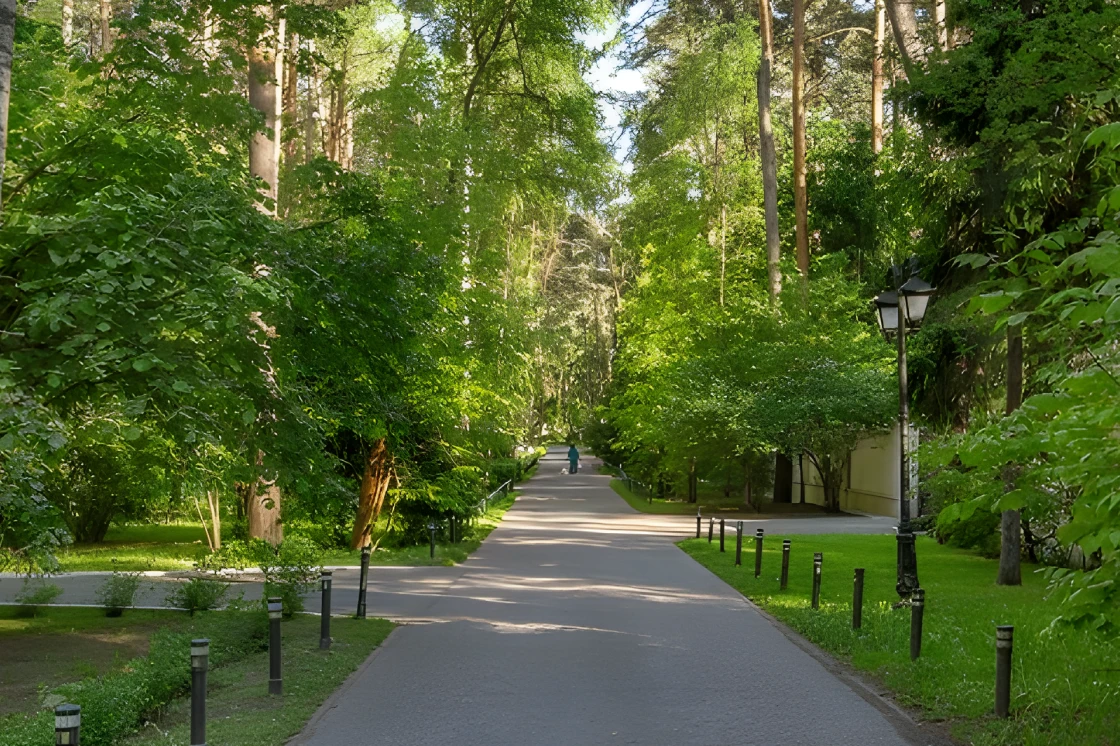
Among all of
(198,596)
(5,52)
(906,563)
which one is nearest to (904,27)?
(906,563)

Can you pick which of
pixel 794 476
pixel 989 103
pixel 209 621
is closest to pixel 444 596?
pixel 209 621

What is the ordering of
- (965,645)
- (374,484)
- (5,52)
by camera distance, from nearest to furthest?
(5,52)
(965,645)
(374,484)

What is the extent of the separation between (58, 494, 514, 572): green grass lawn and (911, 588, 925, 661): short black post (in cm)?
1233

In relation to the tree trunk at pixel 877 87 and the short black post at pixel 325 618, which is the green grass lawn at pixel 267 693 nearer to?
the short black post at pixel 325 618

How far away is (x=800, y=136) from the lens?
36.8 metres

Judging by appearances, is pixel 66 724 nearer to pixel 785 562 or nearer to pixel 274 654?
pixel 274 654

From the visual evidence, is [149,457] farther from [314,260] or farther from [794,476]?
[794,476]

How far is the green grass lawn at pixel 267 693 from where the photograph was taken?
808 cm

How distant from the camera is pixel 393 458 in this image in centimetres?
2395

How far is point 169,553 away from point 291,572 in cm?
1185

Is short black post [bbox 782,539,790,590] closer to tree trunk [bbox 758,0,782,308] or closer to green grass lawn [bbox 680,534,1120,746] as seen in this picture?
green grass lawn [bbox 680,534,1120,746]

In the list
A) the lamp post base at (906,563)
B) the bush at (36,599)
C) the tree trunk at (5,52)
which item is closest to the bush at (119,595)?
the bush at (36,599)

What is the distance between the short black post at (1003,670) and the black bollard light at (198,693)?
19.0 feet

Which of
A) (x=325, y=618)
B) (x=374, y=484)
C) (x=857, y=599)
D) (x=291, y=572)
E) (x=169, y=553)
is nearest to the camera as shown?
(x=325, y=618)
